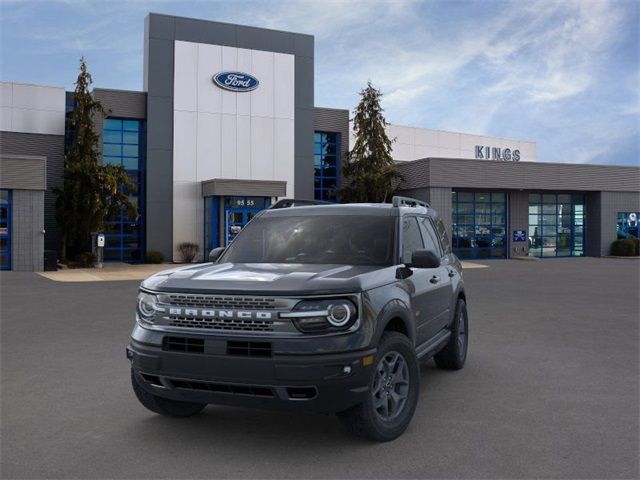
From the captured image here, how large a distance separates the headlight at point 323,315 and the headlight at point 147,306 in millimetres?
1095

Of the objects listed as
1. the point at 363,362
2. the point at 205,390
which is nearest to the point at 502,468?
the point at 363,362

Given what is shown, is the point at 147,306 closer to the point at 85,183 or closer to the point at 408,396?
the point at 408,396

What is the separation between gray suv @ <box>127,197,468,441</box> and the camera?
431cm

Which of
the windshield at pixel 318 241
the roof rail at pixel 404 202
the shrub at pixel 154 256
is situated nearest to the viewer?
the windshield at pixel 318 241

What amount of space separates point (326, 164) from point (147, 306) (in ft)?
107

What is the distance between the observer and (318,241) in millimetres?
5754

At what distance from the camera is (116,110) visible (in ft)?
103

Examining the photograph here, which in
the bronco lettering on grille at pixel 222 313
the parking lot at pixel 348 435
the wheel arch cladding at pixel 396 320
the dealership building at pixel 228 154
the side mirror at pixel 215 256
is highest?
the dealership building at pixel 228 154

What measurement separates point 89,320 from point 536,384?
8.13 m

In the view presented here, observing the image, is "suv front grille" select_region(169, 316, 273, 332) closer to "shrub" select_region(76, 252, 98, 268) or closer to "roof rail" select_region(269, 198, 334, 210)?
"roof rail" select_region(269, 198, 334, 210)

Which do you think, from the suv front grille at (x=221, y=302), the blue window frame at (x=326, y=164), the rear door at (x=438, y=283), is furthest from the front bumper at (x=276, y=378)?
the blue window frame at (x=326, y=164)

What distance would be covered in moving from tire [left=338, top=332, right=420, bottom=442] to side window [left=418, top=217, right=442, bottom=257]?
1.74m

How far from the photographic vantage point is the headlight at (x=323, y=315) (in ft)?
14.3

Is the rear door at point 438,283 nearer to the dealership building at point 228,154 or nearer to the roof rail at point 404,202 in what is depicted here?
the roof rail at point 404,202
